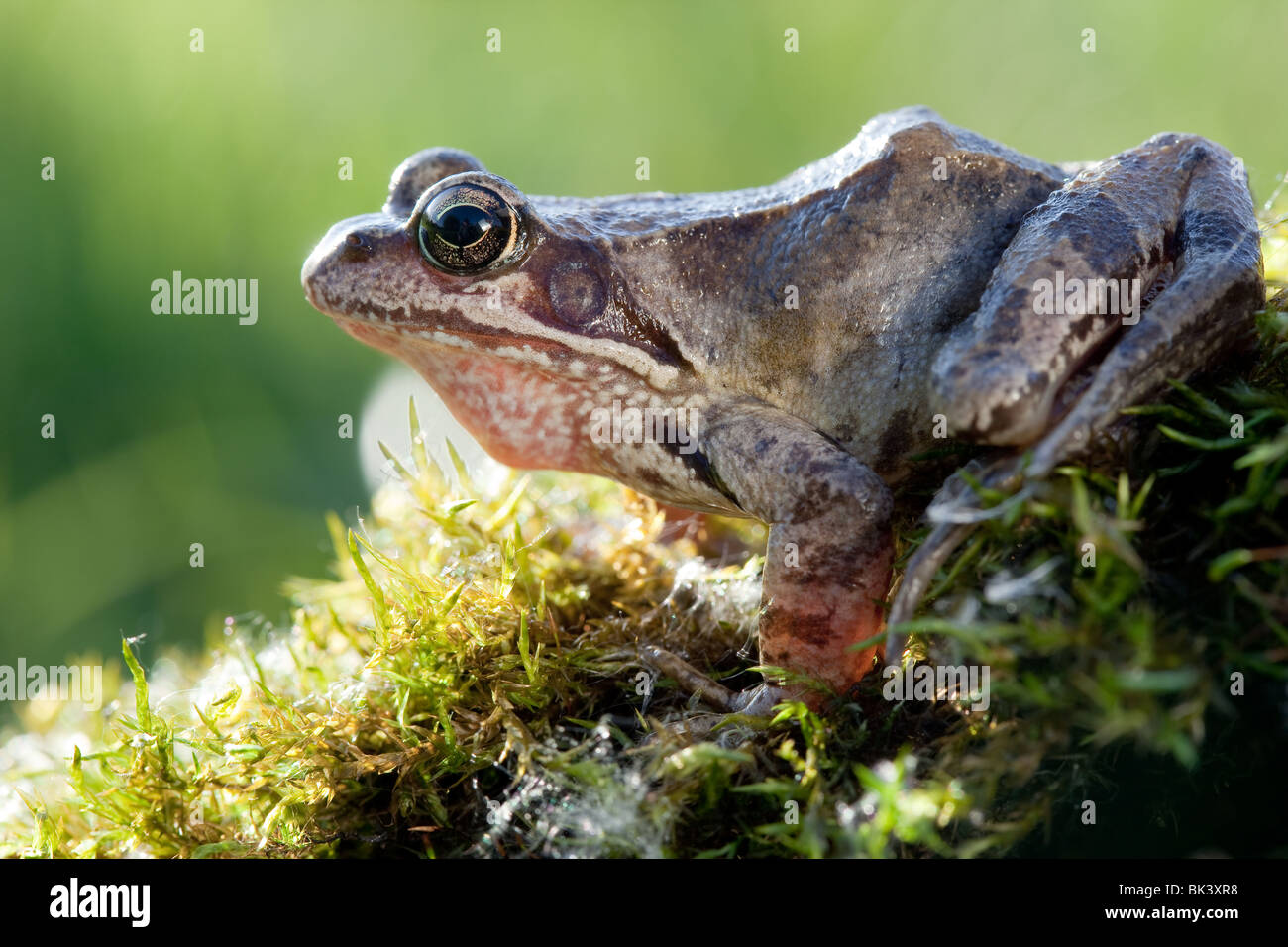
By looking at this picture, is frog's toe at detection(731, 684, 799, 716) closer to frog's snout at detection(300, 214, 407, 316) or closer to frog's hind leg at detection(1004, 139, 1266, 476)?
frog's hind leg at detection(1004, 139, 1266, 476)

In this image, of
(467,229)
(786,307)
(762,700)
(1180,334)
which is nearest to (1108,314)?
(1180,334)

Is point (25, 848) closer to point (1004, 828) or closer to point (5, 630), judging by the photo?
point (1004, 828)

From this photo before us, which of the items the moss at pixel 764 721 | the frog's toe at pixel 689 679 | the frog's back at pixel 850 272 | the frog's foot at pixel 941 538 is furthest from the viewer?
the frog's back at pixel 850 272

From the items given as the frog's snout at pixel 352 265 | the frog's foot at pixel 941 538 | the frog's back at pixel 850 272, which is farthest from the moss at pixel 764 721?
the frog's snout at pixel 352 265

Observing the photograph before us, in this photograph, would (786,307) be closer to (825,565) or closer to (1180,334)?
(825,565)

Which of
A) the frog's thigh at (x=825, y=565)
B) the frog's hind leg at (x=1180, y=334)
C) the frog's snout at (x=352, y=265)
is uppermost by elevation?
the frog's snout at (x=352, y=265)

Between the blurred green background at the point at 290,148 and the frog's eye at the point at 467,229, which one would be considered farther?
the blurred green background at the point at 290,148

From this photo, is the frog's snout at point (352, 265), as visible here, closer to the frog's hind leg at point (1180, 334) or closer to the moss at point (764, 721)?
the moss at point (764, 721)
